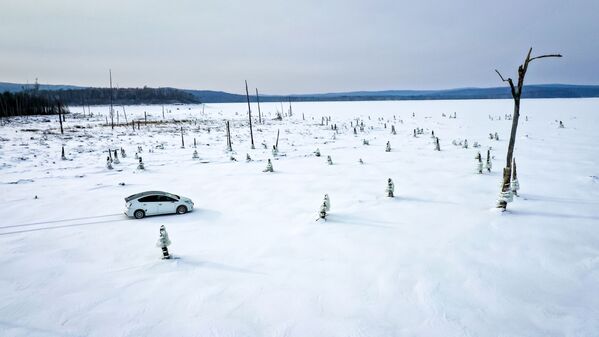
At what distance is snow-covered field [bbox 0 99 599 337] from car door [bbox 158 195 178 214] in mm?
483

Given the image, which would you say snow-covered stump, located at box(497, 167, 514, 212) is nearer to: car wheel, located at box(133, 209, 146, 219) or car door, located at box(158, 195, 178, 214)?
car door, located at box(158, 195, 178, 214)

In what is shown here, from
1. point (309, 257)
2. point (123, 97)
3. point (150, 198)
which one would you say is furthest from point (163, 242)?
point (123, 97)

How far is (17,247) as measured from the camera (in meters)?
13.7

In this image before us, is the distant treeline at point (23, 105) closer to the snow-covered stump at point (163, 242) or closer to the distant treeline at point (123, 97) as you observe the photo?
the distant treeline at point (123, 97)

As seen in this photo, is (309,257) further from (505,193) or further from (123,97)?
(123,97)

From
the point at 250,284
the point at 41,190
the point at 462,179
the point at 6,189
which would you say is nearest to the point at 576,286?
the point at 250,284

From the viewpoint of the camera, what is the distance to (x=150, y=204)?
1723 cm

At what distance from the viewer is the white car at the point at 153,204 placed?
16953 mm

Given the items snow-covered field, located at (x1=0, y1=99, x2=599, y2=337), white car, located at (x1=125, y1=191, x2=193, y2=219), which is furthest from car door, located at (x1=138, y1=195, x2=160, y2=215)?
snow-covered field, located at (x1=0, y1=99, x2=599, y2=337)

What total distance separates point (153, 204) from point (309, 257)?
9.12 meters

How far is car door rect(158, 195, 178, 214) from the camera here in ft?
57.1

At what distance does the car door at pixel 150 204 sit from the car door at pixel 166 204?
0.18 meters

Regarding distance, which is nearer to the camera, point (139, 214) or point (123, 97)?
point (139, 214)

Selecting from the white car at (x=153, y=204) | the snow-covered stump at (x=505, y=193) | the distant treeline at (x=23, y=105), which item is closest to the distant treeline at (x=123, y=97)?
the distant treeline at (x=23, y=105)
